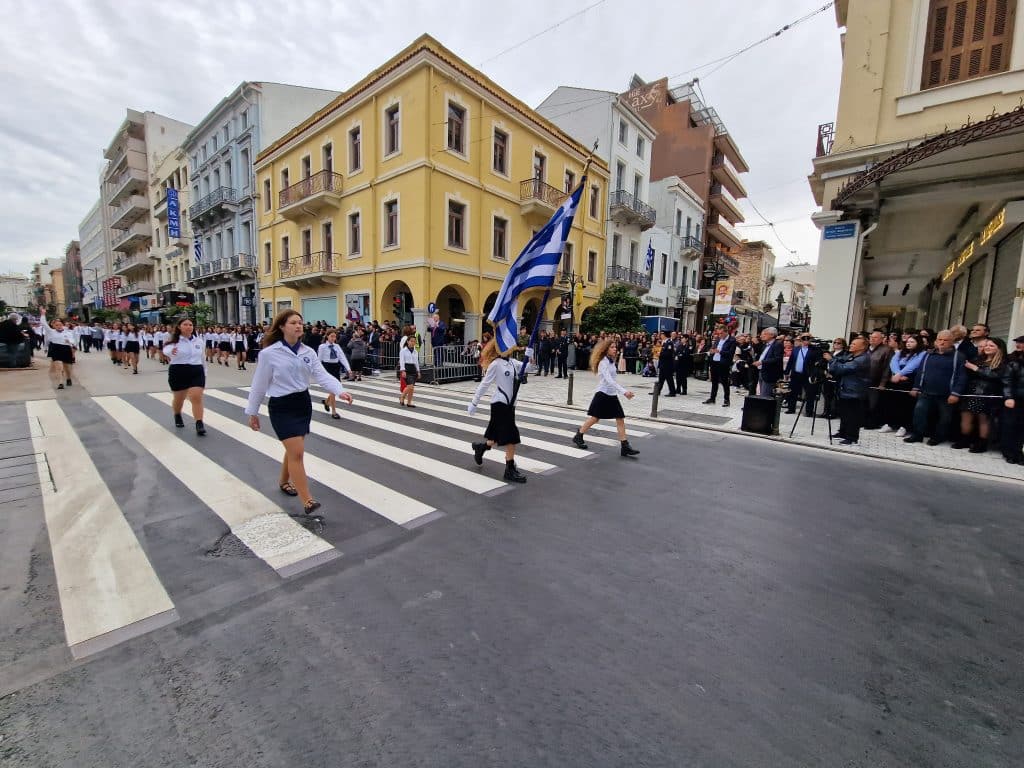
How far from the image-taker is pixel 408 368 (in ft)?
33.7

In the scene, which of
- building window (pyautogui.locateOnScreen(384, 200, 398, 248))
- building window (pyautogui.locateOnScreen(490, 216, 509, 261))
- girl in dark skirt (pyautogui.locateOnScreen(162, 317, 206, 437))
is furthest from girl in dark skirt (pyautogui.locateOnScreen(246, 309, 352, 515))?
building window (pyautogui.locateOnScreen(490, 216, 509, 261))

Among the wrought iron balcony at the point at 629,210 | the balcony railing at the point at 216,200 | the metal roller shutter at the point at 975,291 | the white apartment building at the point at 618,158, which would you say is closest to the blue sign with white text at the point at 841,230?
the metal roller shutter at the point at 975,291

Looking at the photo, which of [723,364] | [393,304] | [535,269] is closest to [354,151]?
[393,304]

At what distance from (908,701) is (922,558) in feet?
6.81

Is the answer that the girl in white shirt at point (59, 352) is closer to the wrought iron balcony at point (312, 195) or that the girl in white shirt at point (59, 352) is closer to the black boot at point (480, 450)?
the black boot at point (480, 450)

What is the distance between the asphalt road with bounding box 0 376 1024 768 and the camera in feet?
6.53

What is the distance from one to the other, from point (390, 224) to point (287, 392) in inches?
693

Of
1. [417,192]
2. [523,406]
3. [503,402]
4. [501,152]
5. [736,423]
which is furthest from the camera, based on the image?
[501,152]

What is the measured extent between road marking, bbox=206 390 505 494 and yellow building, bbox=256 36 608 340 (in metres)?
11.9

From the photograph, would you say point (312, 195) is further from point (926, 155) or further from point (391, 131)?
point (926, 155)

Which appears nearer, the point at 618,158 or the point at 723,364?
the point at 723,364

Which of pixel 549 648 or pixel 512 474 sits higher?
pixel 512 474

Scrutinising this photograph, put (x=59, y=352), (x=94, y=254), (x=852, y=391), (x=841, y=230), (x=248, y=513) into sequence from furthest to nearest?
1. (x=94, y=254)
2. (x=59, y=352)
3. (x=841, y=230)
4. (x=852, y=391)
5. (x=248, y=513)

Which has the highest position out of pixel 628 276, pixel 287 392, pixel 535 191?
pixel 535 191
